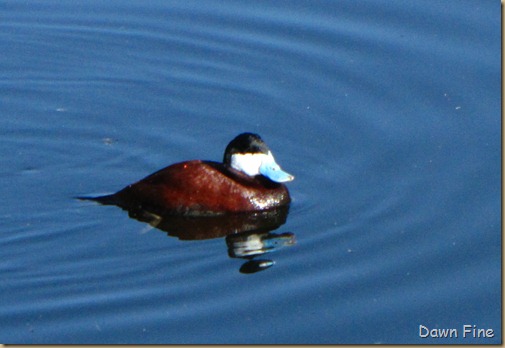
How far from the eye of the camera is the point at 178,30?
531 inches

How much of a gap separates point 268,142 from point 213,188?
118cm

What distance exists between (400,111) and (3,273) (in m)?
4.24

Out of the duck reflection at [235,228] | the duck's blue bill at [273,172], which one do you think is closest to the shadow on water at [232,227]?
the duck reflection at [235,228]

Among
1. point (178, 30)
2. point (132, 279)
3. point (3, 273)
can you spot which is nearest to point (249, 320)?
point (132, 279)

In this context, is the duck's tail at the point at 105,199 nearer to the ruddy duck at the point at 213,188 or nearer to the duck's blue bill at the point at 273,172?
the ruddy duck at the point at 213,188

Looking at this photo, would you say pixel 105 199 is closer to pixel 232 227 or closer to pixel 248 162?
pixel 232 227

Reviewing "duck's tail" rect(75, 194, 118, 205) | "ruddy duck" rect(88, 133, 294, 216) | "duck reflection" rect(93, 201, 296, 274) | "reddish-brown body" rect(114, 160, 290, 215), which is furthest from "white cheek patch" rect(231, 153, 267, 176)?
"duck's tail" rect(75, 194, 118, 205)

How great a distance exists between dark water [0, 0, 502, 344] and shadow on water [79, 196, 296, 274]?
3.9 inches

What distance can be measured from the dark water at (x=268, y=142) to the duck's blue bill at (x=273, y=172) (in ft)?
0.79

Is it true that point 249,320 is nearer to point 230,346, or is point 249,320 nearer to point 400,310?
point 230,346

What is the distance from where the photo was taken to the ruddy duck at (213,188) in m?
10.5

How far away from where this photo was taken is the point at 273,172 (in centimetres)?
1062

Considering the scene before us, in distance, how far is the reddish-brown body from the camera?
34.5 feet

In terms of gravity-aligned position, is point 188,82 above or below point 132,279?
above
